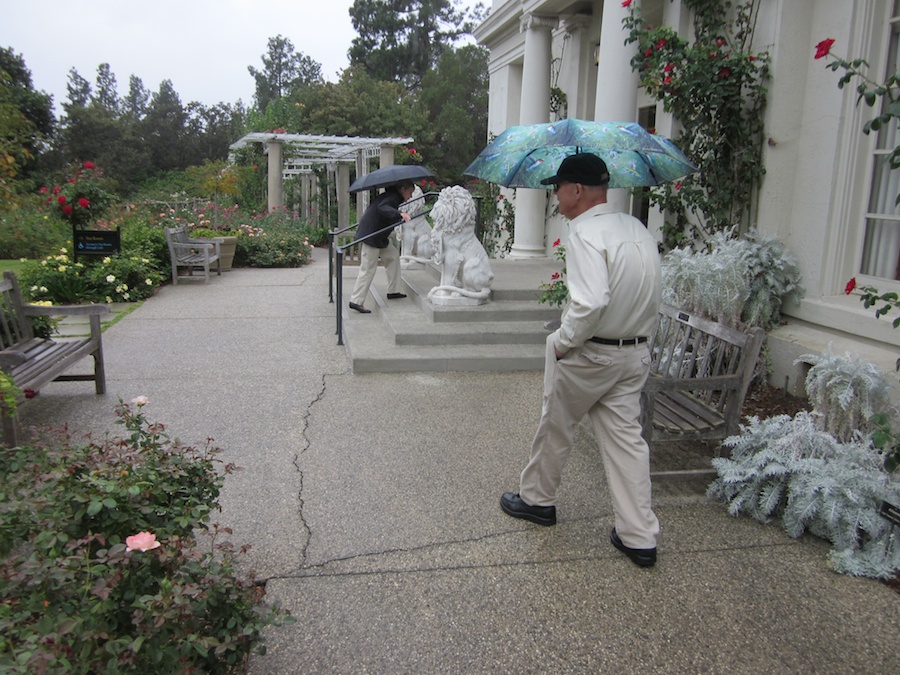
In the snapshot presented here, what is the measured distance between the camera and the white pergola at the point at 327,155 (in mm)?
19495

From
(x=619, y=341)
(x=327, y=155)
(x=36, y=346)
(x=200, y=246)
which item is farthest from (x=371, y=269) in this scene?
(x=327, y=155)

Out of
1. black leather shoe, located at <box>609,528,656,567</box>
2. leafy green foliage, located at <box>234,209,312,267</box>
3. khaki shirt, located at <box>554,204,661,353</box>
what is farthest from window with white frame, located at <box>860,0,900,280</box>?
leafy green foliage, located at <box>234,209,312,267</box>

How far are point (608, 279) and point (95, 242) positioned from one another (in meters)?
9.17

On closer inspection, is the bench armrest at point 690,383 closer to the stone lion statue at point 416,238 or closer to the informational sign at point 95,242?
the stone lion statue at point 416,238

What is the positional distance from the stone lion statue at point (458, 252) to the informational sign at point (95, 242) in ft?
17.2

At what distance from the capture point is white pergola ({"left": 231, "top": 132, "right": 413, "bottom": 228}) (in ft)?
64.0

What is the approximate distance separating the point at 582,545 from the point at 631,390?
0.83 metres

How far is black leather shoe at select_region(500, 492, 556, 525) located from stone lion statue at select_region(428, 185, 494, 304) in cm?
400

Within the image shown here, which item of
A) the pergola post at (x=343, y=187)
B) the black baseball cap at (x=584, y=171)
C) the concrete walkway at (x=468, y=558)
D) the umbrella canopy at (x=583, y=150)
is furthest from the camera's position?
the pergola post at (x=343, y=187)

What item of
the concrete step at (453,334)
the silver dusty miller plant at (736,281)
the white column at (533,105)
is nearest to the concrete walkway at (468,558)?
the concrete step at (453,334)

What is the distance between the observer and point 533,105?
11.1 metres

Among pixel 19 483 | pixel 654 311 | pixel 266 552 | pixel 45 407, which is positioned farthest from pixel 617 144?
pixel 45 407

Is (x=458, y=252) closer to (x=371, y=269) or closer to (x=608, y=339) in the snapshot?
(x=371, y=269)

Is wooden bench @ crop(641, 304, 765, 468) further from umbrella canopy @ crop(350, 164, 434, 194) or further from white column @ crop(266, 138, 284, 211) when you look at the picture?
white column @ crop(266, 138, 284, 211)
